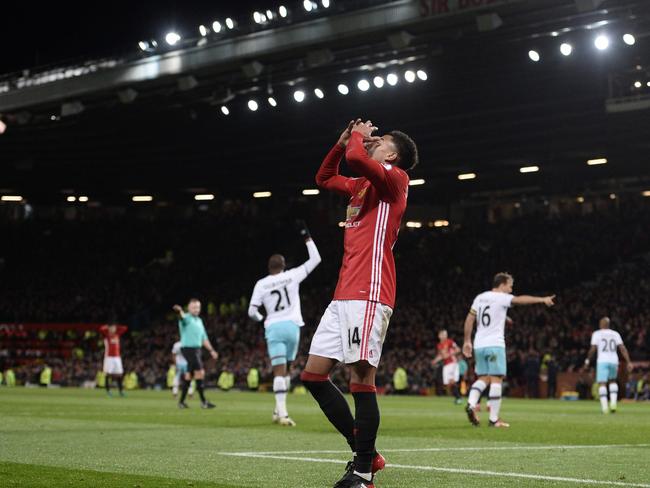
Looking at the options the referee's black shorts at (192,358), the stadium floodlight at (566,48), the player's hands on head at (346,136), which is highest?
the stadium floodlight at (566,48)

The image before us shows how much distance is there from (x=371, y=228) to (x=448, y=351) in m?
21.7

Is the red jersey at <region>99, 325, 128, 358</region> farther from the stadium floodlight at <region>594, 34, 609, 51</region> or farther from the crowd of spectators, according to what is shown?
the stadium floodlight at <region>594, 34, 609, 51</region>

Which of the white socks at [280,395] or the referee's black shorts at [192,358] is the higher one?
the referee's black shorts at [192,358]

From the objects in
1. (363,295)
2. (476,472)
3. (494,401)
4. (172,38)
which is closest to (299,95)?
(172,38)

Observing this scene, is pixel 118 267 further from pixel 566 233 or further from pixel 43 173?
pixel 566 233

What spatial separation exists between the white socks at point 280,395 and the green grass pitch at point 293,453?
12.2 inches

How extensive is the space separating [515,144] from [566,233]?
4356mm

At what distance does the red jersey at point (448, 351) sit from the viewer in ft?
91.1

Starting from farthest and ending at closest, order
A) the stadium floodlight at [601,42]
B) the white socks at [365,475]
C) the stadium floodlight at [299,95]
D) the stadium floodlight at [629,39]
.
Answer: the stadium floodlight at [299,95], the stadium floodlight at [601,42], the stadium floodlight at [629,39], the white socks at [365,475]

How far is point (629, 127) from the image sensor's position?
37.5m

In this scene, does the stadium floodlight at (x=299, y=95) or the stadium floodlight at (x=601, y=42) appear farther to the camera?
the stadium floodlight at (x=299, y=95)

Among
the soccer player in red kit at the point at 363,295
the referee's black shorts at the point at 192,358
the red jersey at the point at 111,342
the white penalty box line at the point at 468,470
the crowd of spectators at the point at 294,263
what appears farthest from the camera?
the crowd of spectators at the point at 294,263

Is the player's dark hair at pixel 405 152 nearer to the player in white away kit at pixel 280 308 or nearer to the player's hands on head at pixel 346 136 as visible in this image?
the player's hands on head at pixel 346 136

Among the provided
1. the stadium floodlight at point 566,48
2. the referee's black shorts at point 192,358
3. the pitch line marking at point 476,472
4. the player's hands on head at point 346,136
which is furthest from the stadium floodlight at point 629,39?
the player's hands on head at point 346,136
